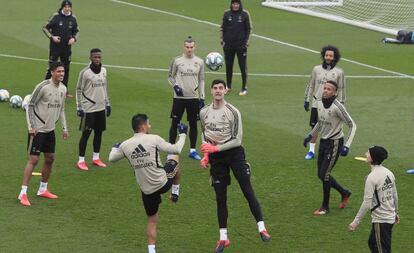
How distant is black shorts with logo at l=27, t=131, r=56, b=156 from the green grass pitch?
0.89 meters

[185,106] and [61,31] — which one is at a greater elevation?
[61,31]

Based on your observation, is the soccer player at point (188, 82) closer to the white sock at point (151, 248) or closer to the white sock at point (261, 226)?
the white sock at point (261, 226)

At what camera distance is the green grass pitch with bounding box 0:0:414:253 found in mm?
15691

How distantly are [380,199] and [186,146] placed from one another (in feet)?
28.8

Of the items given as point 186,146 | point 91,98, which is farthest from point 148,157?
point 186,146

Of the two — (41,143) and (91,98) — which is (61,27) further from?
(41,143)

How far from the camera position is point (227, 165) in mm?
15273

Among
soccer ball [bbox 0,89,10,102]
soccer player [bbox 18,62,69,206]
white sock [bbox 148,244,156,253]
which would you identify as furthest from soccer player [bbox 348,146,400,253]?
soccer ball [bbox 0,89,10,102]

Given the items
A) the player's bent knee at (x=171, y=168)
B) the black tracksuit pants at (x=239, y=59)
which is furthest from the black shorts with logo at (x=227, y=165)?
the black tracksuit pants at (x=239, y=59)

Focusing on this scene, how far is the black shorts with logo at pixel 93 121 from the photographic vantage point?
64.6 feet

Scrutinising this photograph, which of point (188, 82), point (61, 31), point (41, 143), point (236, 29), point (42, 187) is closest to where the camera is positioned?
point (41, 143)

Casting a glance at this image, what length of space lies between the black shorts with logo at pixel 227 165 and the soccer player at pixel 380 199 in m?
2.20

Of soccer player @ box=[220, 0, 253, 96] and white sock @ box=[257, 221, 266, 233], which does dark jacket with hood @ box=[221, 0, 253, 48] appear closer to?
soccer player @ box=[220, 0, 253, 96]

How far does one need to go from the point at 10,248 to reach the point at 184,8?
31297 millimetres
